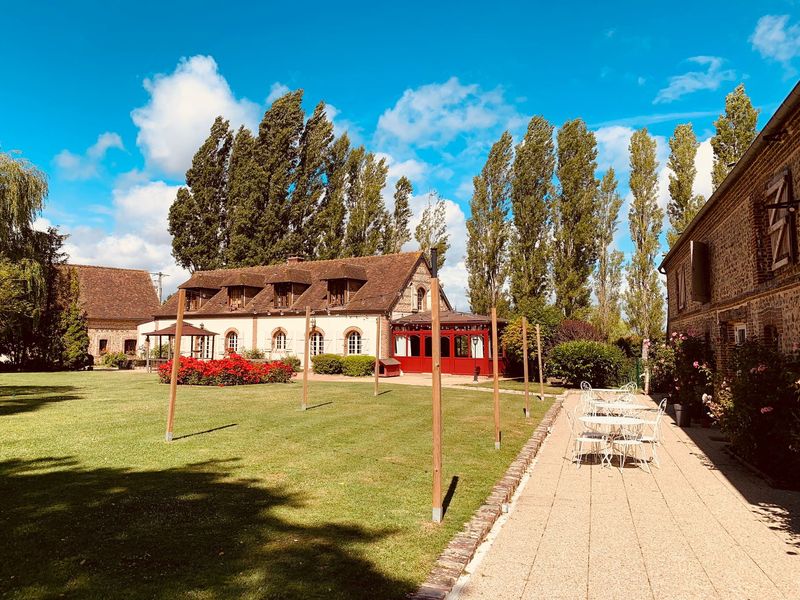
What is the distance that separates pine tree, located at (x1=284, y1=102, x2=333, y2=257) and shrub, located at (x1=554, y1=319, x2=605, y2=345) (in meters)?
21.7

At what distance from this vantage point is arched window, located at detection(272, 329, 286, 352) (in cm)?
2972

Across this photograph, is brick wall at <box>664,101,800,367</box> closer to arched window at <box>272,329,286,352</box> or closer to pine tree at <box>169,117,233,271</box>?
arched window at <box>272,329,286,352</box>

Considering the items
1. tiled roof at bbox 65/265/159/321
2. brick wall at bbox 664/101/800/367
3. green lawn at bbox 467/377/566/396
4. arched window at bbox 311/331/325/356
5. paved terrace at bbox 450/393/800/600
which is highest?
tiled roof at bbox 65/265/159/321

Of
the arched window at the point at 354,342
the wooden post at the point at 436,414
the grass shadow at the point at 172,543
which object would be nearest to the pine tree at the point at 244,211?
the arched window at the point at 354,342

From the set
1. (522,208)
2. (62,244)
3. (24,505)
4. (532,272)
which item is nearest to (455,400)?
(24,505)

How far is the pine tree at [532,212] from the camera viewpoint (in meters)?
29.0

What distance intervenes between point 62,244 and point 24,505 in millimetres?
33211

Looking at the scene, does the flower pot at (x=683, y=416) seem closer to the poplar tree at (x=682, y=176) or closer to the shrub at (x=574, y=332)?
the shrub at (x=574, y=332)

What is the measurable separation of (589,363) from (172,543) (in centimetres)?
1750

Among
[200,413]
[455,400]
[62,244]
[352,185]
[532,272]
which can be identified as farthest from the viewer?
[352,185]

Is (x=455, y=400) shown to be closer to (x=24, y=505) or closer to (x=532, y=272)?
(x=24, y=505)

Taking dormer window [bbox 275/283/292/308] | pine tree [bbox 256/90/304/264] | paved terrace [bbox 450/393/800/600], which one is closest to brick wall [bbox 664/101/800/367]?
paved terrace [bbox 450/393/800/600]

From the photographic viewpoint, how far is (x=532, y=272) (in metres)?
29.0

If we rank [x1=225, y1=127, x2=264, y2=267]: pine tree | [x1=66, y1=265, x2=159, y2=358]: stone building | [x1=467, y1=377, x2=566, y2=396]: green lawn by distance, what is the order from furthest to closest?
[x1=225, y1=127, x2=264, y2=267]: pine tree < [x1=66, y1=265, x2=159, y2=358]: stone building < [x1=467, y1=377, x2=566, y2=396]: green lawn
